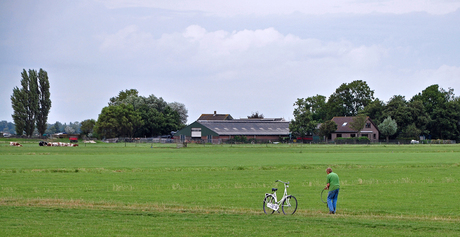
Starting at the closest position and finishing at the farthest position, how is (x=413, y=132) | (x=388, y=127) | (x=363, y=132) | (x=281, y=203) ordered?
(x=281, y=203), (x=388, y=127), (x=413, y=132), (x=363, y=132)

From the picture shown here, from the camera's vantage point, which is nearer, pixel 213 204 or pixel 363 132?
pixel 213 204

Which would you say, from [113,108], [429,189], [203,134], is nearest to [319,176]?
[429,189]

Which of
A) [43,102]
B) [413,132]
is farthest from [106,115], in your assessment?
[413,132]

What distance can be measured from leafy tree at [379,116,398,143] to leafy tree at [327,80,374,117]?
21521 mm

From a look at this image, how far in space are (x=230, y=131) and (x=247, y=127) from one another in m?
8.11

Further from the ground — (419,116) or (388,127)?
(419,116)

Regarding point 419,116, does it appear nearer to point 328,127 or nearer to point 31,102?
point 328,127

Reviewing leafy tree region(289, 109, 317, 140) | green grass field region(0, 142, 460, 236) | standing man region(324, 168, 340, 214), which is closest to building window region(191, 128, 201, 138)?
leafy tree region(289, 109, 317, 140)

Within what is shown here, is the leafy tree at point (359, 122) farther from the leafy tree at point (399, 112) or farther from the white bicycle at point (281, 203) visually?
the white bicycle at point (281, 203)

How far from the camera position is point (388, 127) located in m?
129

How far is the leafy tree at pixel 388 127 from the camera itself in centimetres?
12888

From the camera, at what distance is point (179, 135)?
138000mm

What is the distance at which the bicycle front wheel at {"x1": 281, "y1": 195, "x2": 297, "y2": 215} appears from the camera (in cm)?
1947

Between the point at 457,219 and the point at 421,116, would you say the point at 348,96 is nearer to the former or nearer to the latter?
the point at 421,116
